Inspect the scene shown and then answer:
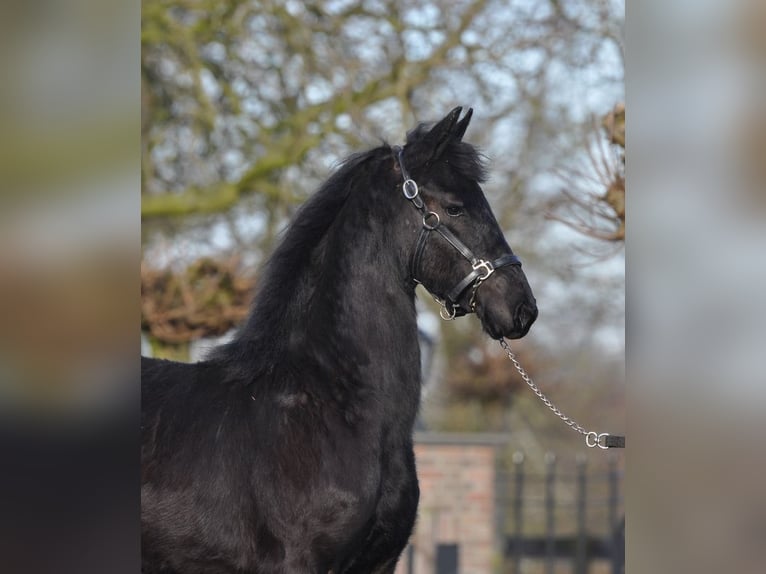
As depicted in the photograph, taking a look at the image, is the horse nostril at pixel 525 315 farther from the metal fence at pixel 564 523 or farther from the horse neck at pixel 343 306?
the metal fence at pixel 564 523

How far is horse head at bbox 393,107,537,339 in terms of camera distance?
3.80 m

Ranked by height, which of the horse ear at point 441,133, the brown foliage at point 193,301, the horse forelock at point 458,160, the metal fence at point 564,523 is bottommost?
the metal fence at point 564,523

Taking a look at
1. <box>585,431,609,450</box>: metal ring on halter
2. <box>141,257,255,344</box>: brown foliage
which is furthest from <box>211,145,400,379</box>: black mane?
<box>141,257,255,344</box>: brown foliage

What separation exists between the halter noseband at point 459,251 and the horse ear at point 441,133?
0.50 ft

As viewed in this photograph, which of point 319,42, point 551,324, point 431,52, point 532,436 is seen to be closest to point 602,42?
point 431,52

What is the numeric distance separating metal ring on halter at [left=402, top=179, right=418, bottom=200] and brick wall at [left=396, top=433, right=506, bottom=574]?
7.19 meters

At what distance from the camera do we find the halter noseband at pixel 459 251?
12.5ft

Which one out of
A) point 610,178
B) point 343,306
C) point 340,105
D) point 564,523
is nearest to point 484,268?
point 343,306

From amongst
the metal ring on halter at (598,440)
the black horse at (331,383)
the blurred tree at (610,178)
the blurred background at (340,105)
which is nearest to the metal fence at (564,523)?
the blurred background at (340,105)

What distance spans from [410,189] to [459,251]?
0.33 m

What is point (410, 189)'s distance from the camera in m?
3.91

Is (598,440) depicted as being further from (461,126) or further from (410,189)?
(461,126)

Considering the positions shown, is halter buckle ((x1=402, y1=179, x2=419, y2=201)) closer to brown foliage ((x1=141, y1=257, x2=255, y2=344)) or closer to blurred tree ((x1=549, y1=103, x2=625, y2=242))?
blurred tree ((x1=549, y1=103, x2=625, y2=242))
